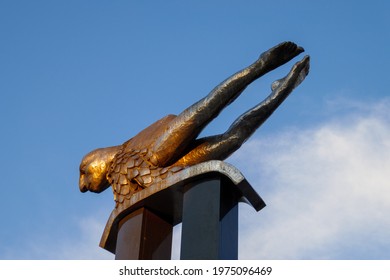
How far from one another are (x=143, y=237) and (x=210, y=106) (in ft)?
3.93

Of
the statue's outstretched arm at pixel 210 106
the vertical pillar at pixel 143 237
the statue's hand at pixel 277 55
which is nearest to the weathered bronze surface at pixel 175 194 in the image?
the vertical pillar at pixel 143 237

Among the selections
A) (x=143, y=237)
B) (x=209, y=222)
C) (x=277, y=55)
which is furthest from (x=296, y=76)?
(x=143, y=237)

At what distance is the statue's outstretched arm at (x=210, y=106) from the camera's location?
729cm

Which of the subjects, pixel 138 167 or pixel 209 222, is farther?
pixel 138 167

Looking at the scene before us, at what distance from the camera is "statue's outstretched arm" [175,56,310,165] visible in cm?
743

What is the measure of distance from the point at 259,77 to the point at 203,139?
71 cm

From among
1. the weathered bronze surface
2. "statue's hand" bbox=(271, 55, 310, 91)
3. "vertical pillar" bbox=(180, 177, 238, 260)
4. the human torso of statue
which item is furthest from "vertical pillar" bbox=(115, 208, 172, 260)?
"statue's hand" bbox=(271, 55, 310, 91)

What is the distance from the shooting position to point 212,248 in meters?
6.41

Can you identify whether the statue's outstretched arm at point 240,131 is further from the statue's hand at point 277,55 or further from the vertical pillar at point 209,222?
the vertical pillar at point 209,222

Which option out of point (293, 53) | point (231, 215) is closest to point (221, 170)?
point (231, 215)

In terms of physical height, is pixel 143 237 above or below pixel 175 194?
below

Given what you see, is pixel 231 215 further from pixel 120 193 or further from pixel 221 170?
pixel 120 193

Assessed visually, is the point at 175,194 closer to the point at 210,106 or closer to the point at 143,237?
the point at 143,237

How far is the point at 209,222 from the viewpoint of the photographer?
657 cm
